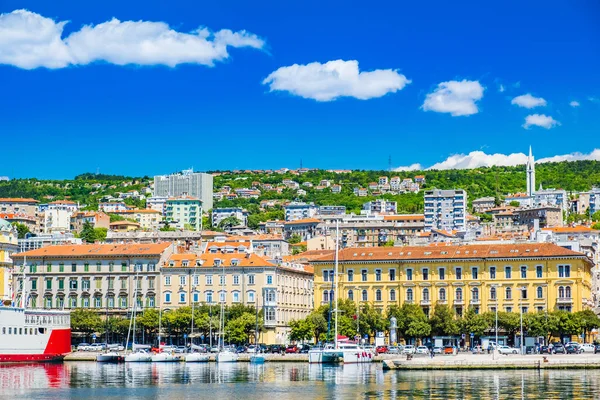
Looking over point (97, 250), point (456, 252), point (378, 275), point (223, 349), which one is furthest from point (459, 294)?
point (97, 250)

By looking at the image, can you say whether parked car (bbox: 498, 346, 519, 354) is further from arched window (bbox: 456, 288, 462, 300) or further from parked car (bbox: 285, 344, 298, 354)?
parked car (bbox: 285, 344, 298, 354)

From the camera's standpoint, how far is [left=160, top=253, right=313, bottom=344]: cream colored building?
106 metres

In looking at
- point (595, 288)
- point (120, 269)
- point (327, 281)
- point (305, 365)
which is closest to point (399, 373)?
point (305, 365)

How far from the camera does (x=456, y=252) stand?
105 m

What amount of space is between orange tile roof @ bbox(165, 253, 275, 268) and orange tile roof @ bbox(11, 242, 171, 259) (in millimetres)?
2051

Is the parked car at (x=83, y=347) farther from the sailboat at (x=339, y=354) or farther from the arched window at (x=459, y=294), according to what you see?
the arched window at (x=459, y=294)

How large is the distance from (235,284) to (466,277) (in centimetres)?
2246

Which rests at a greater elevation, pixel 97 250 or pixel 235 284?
pixel 97 250

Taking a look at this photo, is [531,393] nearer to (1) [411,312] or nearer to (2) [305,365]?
(2) [305,365]

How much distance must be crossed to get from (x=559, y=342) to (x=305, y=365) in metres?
26.3

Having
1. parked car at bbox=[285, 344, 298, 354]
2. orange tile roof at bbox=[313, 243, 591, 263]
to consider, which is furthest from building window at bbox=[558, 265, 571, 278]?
parked car at bbox=[285, 344, 298, 354]

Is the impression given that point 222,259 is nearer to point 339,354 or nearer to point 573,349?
point 339,354

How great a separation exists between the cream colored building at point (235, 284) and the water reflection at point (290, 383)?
78.8 ft

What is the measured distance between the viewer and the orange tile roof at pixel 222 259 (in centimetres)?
10731
